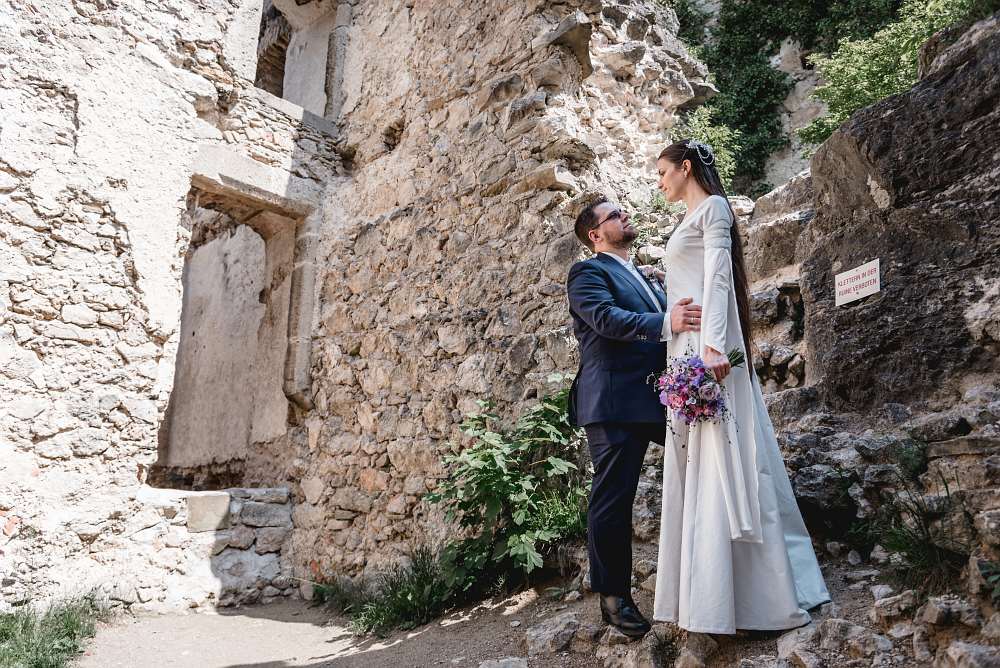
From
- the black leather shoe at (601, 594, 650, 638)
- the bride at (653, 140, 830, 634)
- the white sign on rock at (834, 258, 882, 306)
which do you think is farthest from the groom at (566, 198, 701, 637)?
the white sign on rock at (834, 258, 882, 306)

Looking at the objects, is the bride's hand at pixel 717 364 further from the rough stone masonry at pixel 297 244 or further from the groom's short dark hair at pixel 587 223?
the rough stone masonry at pixel 297 244

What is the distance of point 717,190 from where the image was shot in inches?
99.9

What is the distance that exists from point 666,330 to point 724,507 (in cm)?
64

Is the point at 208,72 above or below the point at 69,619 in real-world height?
above

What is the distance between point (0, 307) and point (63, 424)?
32.1 inches

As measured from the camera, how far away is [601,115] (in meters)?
4.93

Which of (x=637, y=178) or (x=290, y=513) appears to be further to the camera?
(x=290, y=513)

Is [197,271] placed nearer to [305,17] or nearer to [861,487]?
[305,17]

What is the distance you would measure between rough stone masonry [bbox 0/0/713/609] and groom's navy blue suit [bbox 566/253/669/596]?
146cm

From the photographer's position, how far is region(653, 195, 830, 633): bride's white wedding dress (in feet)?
7.07

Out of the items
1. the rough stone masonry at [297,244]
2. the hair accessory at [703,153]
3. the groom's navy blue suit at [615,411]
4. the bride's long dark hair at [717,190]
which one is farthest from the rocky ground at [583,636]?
the hair accessory at [703,153]

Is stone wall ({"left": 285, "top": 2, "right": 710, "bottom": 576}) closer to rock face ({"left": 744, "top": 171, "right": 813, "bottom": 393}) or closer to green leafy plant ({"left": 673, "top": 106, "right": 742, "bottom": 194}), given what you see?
green leafy plant ({"left": 673, "top": 106, "right": 742, "bottom": 194})

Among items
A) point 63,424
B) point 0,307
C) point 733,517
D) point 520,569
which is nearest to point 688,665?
point 733,517

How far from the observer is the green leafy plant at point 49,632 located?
136 inches
